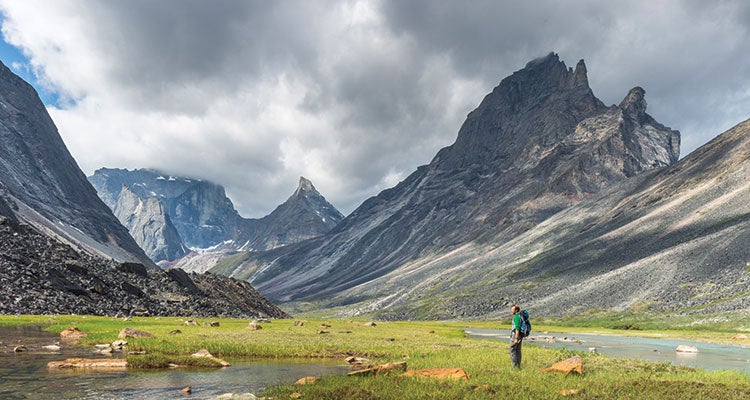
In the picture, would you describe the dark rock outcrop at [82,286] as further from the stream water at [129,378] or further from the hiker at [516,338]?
the hiker at [516,338]

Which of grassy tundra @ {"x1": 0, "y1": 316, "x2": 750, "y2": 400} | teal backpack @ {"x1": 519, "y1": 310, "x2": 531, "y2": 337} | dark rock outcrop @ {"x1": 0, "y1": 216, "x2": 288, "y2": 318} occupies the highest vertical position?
dark rock outcrop @ {"x1": 0, "y1": 216, "x2": 288, "y2": 318}

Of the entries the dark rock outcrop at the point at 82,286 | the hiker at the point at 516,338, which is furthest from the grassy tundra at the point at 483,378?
the dark rock outcrop at the point at 82,286

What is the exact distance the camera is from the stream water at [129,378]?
809 inches

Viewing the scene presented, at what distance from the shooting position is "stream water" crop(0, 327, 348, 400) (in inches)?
809

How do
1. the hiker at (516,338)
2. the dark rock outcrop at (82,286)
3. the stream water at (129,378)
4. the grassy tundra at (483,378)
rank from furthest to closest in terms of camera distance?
the dark rock outcrop at (82,286)
the hiker at (516,338)
the stream water at (129,378)
the grassy tundra at (483,378)

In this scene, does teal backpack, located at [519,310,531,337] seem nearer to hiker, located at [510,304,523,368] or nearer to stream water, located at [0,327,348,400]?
hiker, located at [510,304,523,368]

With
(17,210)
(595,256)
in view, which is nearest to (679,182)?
(595,256)

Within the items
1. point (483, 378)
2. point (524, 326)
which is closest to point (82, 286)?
point (524, 326)

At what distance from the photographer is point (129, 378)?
24500 mm

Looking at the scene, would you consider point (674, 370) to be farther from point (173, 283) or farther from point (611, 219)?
point (611, 219)

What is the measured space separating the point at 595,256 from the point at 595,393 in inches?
5996

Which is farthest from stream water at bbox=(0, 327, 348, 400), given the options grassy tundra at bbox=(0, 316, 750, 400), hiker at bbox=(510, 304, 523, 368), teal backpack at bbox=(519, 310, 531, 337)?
teal backpack at bbox=(519, 310, 531, 337)

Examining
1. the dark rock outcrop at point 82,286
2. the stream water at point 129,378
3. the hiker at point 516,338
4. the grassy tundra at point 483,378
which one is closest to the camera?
the grassy tundra at point 483,378

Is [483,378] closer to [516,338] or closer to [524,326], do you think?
[516,338]
